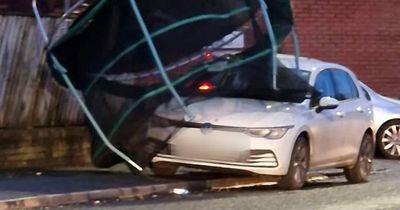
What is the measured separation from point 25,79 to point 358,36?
9.98 metres

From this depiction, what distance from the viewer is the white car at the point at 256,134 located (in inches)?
538

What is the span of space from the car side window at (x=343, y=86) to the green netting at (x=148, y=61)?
1.23 m

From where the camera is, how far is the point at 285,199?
43.1 feet

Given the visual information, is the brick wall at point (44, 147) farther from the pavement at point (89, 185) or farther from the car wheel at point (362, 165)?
the car wheel at point (362, 165)

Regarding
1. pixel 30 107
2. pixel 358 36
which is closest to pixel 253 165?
pixel 30 107

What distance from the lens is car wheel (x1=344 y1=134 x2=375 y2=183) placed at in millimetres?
15945

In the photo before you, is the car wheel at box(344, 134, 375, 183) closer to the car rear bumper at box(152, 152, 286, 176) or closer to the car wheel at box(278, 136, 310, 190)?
the car wheel at box(278, 136, 310, 190)

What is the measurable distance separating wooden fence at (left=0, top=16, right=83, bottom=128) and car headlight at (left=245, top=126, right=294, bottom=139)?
134 inches

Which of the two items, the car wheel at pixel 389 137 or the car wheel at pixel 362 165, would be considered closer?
the car wheel at pixel 362 165

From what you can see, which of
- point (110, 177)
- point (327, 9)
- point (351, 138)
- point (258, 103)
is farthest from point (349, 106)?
point (327, 9)

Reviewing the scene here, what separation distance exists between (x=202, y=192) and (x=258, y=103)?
1.34 meters

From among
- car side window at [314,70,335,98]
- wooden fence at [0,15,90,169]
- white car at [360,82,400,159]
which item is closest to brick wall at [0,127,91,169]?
wooden fence at [0,15,90,169]

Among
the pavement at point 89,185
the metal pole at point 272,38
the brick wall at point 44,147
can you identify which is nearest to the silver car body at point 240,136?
the metal pole at point 272,38

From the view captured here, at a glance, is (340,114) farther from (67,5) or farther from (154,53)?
(67,5)
